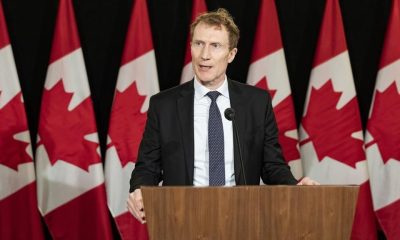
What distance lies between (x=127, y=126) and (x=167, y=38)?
29.8 inches

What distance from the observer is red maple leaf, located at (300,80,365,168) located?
4.05 metres

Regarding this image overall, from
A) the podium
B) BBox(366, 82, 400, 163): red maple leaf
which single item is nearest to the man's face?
the podium

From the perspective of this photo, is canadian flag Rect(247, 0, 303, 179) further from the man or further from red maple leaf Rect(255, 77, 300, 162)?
the man

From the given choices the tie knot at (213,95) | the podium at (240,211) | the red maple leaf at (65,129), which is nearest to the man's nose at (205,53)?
the tie knot at (213,95)

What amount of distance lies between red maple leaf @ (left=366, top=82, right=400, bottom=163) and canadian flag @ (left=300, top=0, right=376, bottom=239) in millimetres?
138

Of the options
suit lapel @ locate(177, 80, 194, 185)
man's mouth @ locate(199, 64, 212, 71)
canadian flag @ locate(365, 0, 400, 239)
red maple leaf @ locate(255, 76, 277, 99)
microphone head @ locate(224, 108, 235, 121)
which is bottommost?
canadian flag @ locate(365, 0, 400, 239)

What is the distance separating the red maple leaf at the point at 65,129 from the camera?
12.9ft

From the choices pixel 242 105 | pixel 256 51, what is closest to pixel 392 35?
pixel 256 51

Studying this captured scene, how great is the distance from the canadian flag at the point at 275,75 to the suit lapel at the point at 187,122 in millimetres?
1556

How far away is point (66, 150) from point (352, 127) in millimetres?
1862

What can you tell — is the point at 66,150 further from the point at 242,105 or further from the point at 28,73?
the point at 242,105

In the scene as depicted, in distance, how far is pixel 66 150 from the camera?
13.0 feet

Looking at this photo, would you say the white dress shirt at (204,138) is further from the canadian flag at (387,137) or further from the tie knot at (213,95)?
the canadian flag at (387,137)

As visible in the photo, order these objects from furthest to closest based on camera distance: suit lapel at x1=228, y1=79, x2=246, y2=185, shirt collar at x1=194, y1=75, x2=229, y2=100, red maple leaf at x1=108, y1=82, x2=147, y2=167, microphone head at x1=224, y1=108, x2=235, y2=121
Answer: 1. red maple leaf at x1=108, y1=82, x2=147, y2=167
2. shirt collar at x1=194, y1=75, x2=229, y2=100
3. suit lapel at x1=228, y1=79, x2=246, y2=185
4. microphone head at x1=224, y1=108, x2=235, y2=121
